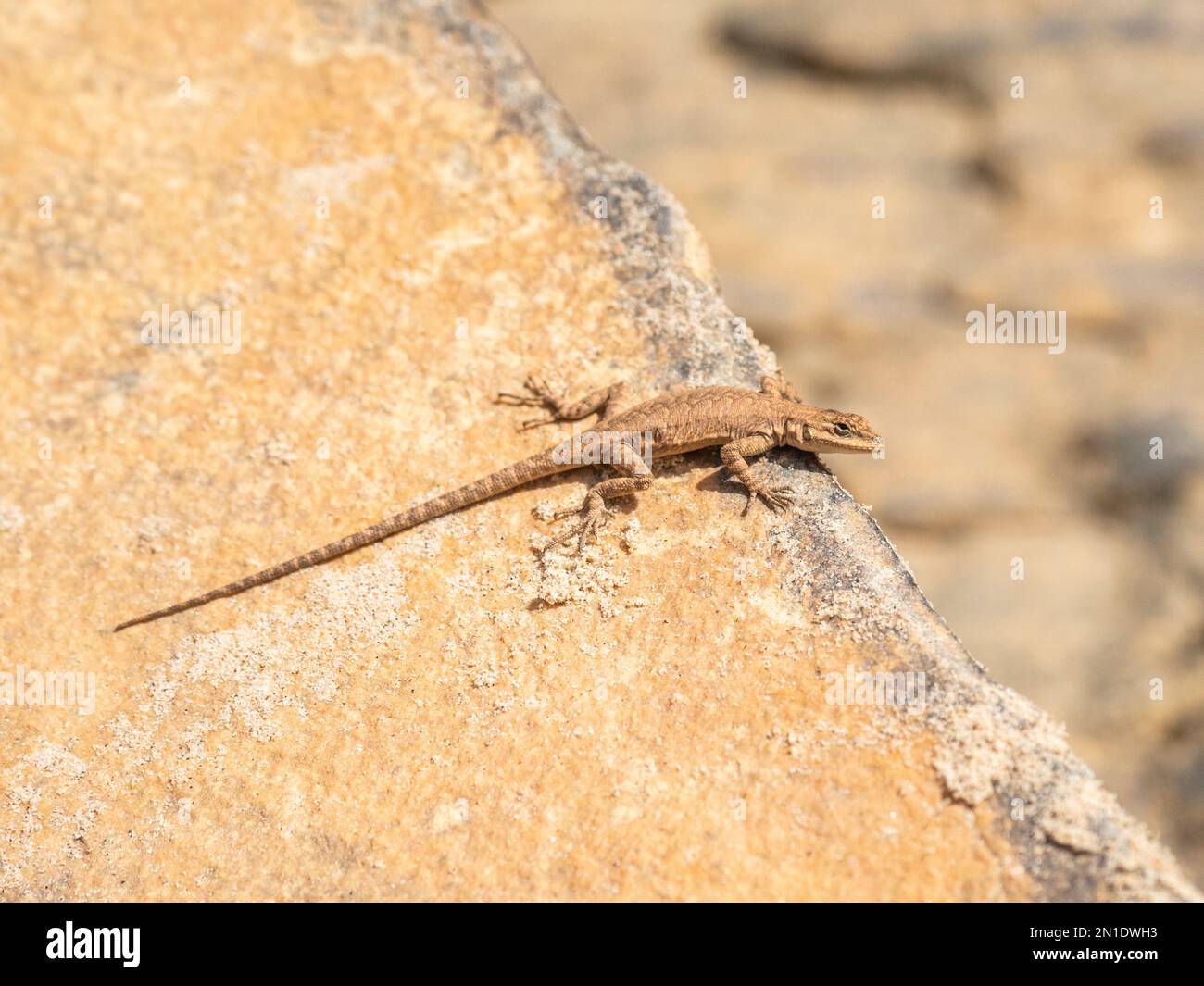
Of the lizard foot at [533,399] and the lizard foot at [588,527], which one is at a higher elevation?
the lizard foot at [533,399]

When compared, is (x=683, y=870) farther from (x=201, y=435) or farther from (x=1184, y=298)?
(x=1184, y=298)

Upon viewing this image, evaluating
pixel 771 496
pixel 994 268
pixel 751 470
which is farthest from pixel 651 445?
pixel 994 268

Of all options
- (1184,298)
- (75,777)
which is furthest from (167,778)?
(1184,298)

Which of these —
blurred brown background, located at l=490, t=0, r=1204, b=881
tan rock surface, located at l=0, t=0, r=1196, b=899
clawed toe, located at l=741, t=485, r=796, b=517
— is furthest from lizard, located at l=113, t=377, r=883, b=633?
blurred brown background, located at l=490, t=0, r=1204, b=881

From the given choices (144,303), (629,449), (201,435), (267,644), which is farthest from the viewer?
(144,303)

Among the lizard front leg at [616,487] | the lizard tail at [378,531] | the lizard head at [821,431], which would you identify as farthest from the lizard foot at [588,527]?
the lizard head at [821,431]

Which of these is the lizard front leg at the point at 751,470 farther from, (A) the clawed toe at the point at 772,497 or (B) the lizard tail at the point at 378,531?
(B) the lizard tail at the point at 378,531

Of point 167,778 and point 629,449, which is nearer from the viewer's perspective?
point 167,778
